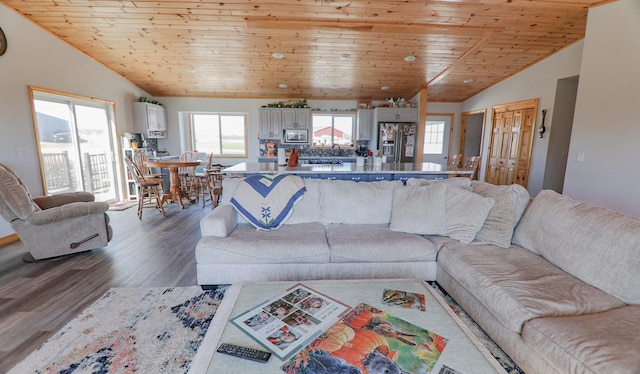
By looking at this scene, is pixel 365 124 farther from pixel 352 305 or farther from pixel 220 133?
pixel 352 305

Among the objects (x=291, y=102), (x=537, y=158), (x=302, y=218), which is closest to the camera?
(x=302, y=218)

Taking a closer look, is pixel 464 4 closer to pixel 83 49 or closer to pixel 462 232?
pixel 462 232

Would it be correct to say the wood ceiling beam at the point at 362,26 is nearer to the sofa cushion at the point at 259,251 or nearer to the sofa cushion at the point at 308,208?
the sofa cushion at the point at 308,208

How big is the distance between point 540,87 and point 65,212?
7.34 m

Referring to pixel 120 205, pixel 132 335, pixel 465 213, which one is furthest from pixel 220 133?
pixel 465 213

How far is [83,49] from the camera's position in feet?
15.6

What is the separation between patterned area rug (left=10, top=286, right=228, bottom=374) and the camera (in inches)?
62.4

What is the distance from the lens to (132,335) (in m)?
1.82

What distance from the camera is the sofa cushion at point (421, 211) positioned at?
97.1 inches

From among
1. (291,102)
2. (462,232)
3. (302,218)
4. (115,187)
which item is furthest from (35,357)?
(291,102)

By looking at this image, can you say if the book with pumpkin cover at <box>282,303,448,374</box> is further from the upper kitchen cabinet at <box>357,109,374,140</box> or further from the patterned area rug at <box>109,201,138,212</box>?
the upper kitchen cabinet at <box>357,109,374,140</box>

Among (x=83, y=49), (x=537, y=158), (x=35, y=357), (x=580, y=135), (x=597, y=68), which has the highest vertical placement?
(x=83, y=49)

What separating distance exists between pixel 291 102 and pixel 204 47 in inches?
109

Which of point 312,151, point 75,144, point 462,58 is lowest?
point 312,151
